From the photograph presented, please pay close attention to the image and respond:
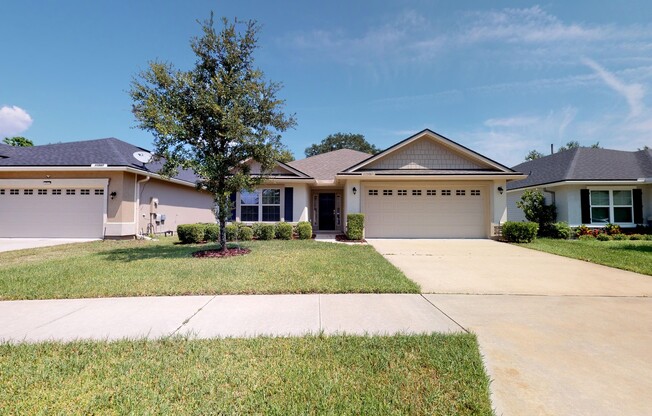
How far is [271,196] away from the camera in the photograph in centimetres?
1466

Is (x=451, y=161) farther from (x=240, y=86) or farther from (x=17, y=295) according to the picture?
(x=17, y=295)

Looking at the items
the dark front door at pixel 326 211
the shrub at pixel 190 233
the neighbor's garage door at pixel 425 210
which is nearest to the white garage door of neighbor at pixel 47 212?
the shrub at pixel 190 233

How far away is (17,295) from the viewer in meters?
5.00

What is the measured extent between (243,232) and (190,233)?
220 cm

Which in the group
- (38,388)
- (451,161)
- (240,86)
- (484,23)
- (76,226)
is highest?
(484,23)

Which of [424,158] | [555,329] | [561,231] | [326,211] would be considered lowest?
[555,329]

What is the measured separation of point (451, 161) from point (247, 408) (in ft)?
48.4

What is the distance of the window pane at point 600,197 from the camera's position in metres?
15.4

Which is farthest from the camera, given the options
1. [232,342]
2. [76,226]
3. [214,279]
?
[76,226]

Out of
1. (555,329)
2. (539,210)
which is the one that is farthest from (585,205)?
(555,329)

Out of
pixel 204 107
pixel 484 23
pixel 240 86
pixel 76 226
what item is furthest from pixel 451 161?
pixel 76 226

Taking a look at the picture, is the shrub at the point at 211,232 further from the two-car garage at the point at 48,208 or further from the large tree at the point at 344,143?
the large tree at the point at 344,143

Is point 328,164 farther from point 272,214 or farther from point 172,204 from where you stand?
point 172,204

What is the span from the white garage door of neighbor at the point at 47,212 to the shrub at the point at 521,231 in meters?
18.9
